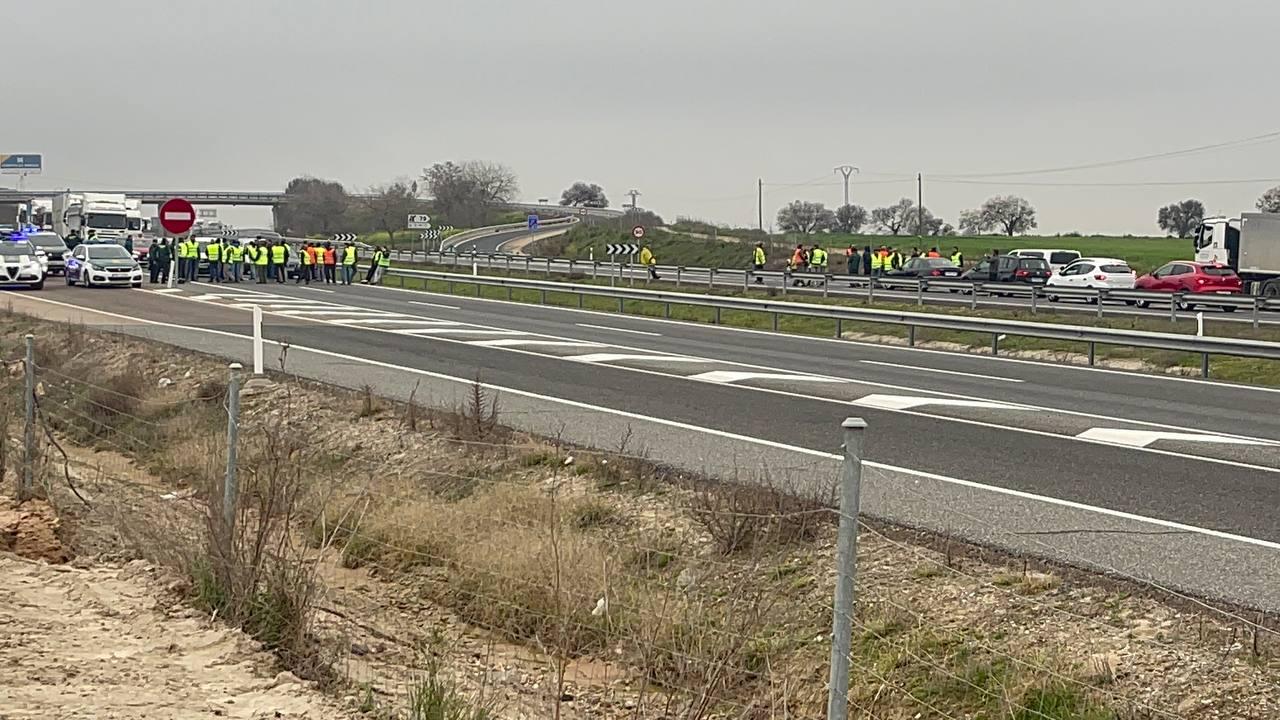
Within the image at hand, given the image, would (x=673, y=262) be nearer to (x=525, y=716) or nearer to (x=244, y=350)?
(x=244, y=350)

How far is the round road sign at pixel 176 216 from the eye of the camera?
85.8 ft

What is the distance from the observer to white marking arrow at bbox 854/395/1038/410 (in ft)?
52.2

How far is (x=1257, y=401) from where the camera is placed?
1773 centimetres

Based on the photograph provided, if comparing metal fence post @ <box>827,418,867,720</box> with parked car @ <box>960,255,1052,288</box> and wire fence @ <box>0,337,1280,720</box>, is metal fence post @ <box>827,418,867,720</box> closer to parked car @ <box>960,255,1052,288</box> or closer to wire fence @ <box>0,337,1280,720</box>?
wire fence @ <box>0,337,1280,720</box>

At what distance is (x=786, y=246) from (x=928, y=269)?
23.4m

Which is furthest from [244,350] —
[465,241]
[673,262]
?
[465,241]

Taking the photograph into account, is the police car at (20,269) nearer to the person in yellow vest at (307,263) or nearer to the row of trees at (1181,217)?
the person in yellow vest at (307,263)

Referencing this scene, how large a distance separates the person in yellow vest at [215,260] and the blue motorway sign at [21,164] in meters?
109

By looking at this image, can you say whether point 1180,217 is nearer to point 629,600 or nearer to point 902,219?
point 902,219

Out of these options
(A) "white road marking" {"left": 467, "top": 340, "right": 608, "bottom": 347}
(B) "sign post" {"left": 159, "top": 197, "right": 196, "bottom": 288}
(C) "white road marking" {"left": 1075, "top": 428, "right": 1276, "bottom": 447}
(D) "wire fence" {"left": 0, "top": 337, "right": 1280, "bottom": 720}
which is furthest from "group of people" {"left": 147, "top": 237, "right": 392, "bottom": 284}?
(C) "white road marking" {"left": 1075, "top": 428, "right": 1276, "bottom": 447}

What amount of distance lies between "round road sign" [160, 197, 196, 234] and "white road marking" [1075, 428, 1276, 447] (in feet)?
59.1

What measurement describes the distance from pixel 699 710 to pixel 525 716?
4.02 feet

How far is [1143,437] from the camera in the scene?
13.6m

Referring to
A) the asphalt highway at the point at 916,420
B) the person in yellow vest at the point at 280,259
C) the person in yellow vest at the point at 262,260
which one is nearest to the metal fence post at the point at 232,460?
the asphalt highway at the point at 916,420
